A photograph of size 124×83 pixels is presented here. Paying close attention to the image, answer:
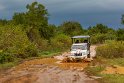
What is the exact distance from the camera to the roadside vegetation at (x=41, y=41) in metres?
38.4

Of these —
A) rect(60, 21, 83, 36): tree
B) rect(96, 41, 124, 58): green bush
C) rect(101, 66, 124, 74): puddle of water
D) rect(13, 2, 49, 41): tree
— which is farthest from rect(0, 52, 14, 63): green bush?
rect(60, 21, 83, 36): tree

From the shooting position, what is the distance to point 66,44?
74062mm

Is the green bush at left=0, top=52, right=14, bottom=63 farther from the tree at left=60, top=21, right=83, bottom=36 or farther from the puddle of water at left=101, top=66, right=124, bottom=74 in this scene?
the tree at left=60, top=21, right=83, bottom=36

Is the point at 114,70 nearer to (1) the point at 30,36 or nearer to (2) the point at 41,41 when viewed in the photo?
(2) the point at 41,41

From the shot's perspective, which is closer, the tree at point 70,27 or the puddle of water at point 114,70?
the puddle of water at point 114,70

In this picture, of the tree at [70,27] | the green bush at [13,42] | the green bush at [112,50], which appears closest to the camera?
the green bush at [13,42]

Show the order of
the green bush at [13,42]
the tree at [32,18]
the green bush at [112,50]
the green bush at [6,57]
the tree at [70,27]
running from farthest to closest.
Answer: the tree at [70,27], the tree at [32,18], the green bush at [112,50], the green bush at [13,42], the green bush at [6,57]

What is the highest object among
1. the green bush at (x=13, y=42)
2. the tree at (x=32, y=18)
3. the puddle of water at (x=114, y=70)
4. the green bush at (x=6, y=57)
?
the tree at (x=32, y=18)

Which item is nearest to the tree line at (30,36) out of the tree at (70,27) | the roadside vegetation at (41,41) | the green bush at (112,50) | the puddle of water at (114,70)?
the roadside vegetation at (41,41)

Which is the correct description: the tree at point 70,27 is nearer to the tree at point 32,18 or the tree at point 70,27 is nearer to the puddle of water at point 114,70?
the tree at point 32,18

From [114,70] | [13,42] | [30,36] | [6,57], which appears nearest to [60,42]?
[30,36]

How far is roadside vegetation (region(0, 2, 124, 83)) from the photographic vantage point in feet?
126

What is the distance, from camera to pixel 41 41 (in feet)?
206

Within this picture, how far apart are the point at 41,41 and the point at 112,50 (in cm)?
2213
